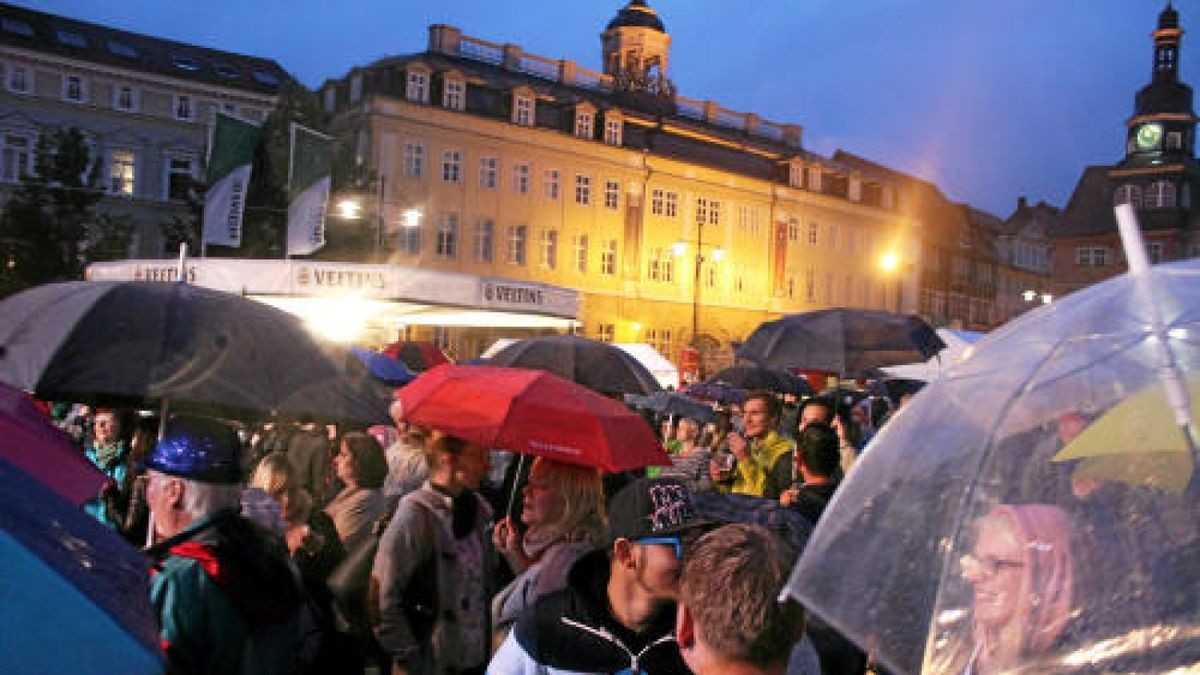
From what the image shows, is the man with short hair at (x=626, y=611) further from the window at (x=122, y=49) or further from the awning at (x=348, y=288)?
the window at (x=122, y=49)

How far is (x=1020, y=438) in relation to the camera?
2537 millimetres

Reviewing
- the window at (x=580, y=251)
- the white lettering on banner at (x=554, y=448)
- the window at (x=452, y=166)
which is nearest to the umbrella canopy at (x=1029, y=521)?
the white lettering on banner at (x=554, y=448)

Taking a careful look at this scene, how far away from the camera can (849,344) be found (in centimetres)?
912

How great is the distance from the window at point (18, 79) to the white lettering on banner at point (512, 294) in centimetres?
4588

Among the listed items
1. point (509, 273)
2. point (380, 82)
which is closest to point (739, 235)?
point (509, 273)

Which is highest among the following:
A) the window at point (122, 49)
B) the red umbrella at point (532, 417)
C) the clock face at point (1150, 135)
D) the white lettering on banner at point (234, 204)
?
the clock face at point (1150, 135)

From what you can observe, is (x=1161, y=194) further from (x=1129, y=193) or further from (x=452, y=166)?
(x=452, y=166)

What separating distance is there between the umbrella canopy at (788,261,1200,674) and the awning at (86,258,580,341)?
842 centimetres

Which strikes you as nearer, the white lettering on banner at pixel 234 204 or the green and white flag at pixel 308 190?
the white lettering on banner at pixel 234 204

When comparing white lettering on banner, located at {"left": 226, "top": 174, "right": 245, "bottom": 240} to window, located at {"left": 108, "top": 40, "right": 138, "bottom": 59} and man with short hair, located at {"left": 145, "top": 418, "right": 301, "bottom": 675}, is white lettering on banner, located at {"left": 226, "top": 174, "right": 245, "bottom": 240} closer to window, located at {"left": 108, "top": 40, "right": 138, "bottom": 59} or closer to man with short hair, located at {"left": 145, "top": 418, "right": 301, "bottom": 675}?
man with short hair, located at {"left": 145, "top": 418, "right": 301, "bottom": 675}

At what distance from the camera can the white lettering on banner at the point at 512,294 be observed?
12.0 metres

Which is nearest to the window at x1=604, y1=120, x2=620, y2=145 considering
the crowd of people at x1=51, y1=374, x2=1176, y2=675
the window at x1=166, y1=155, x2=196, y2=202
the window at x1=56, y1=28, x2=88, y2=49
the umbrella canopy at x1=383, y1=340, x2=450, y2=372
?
the window at x1=166, y1=155, x2=196, y2=202

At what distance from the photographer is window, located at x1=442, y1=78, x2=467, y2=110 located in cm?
4644

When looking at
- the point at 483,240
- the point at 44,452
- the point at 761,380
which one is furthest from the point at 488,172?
the point at 44,452
